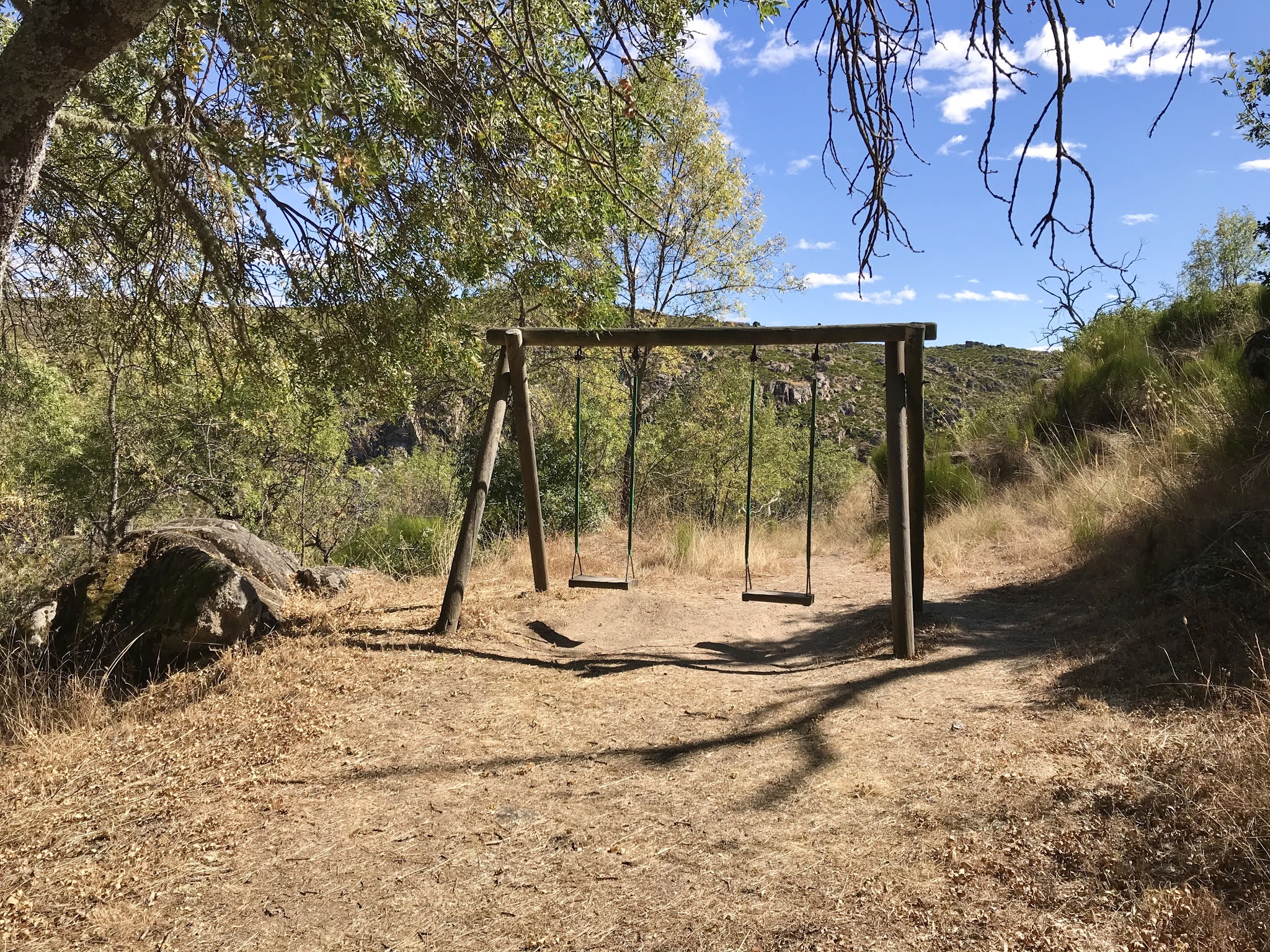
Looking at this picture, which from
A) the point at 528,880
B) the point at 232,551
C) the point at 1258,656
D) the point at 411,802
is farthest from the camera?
the point at 232,551

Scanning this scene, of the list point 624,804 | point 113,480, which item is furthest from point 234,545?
point 113,480

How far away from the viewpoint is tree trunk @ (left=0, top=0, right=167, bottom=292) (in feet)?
7.30

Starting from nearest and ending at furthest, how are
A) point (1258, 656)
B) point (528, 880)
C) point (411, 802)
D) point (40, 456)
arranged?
point (528, 880)
point (411, 802)
point (1258, 656)
point (40, 456)

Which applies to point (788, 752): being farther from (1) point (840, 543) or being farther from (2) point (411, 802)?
(1) point (840, 543)

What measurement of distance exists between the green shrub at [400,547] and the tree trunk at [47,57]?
6702mm

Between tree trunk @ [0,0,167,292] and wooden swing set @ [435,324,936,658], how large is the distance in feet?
11.4

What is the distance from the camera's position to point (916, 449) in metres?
5.96

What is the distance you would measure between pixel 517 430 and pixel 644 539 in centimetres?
459

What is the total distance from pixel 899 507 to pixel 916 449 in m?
0.67

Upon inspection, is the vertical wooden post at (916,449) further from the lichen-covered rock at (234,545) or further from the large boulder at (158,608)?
the lichen-covered rock at (234,545)

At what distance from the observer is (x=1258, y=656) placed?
12.3ft

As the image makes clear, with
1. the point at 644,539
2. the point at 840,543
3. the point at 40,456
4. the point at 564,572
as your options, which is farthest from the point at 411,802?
the point at 40,456

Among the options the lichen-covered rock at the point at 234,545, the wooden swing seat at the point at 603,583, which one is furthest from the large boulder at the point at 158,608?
the wooden swing seat at the point at 603,583

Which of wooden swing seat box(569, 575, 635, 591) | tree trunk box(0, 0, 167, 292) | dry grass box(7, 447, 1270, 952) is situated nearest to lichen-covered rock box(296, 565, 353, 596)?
dry grass box(7, 447, 1270, 952)
